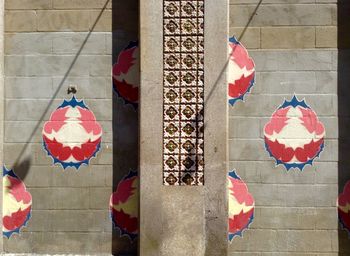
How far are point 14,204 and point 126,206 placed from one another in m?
1.64

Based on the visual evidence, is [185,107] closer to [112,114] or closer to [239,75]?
[239,75]

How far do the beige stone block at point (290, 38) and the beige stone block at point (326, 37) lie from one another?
8cm

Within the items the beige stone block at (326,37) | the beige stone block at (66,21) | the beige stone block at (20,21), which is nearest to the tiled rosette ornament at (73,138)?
the beige stone block at (66,21)

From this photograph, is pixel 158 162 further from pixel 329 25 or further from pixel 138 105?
pixel 329 25

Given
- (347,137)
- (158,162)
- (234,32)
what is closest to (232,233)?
(158,162)

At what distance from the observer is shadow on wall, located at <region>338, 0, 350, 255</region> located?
6.60m

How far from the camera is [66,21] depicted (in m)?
6.83

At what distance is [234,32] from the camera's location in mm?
6734

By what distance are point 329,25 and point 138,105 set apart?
2.95 m

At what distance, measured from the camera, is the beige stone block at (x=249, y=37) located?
6715mm

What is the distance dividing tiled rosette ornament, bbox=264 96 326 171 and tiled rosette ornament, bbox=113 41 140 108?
6.74ft

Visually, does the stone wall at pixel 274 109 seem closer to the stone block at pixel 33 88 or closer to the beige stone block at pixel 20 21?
the stone block at pixel 33 88

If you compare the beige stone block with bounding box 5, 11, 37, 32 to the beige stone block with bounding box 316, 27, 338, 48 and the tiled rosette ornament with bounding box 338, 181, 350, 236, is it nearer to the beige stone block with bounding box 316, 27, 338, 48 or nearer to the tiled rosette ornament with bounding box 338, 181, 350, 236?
the beige stone block with bounding box 316, 27, 338, 48

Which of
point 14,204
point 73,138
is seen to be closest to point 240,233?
point 73,138
